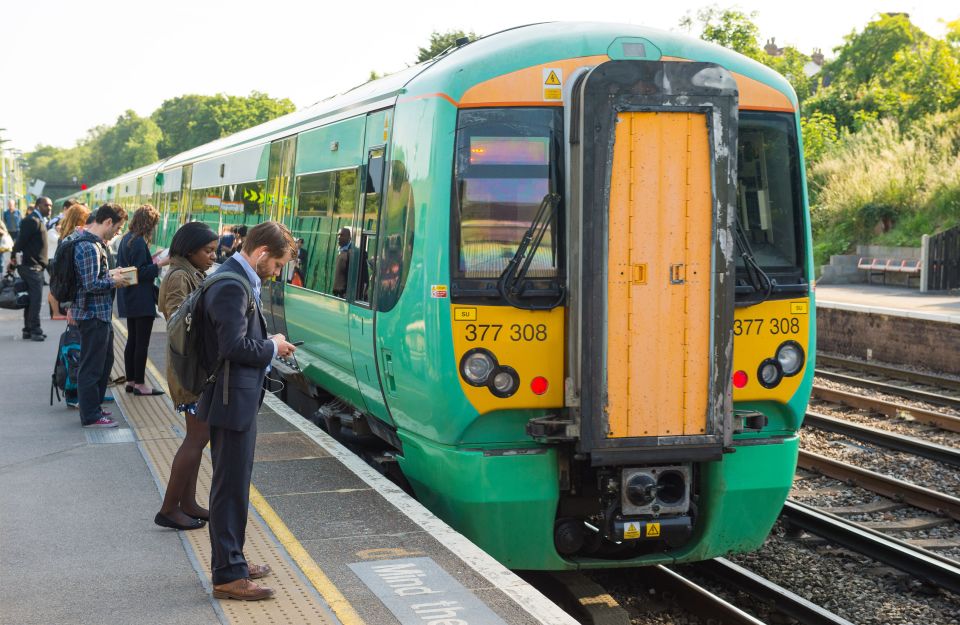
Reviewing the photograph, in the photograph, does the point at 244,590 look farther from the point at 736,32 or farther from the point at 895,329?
the point at 736,32

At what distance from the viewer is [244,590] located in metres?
4.68

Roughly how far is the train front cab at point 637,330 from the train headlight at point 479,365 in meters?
0.01

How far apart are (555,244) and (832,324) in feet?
43.2

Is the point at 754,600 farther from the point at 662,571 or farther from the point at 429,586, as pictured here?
the point at 429,586

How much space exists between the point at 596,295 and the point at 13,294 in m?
10.3

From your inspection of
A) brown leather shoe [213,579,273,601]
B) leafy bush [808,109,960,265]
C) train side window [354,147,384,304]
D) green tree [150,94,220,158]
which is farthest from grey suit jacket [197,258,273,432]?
green tree [150,94,220,158]

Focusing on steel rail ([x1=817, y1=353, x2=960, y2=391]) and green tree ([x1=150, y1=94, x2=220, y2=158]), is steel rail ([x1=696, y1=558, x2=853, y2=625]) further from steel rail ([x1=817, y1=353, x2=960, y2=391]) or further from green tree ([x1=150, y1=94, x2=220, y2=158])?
green tree ([x1=150, y1=94, x2=220, y2=158])

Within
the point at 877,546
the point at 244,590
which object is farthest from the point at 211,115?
the point at 244,590

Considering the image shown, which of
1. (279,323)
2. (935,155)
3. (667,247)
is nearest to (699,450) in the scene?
(667,247)

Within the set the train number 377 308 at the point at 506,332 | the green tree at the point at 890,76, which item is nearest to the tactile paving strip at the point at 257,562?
the train number 377 308 at the point at 506,332

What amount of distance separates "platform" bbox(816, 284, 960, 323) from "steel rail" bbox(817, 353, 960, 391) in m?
0.82

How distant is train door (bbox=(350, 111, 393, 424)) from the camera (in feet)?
22.0

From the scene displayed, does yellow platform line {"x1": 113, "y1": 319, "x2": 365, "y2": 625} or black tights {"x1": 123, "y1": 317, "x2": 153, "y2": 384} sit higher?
black tights {"x1": 123, "y1": 317, "x2": 153, "y2": 384}

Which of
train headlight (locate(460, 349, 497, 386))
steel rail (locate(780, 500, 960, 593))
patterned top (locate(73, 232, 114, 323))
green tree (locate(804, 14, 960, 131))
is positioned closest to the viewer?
train headlight (locate(460, 349, 497, 386))
